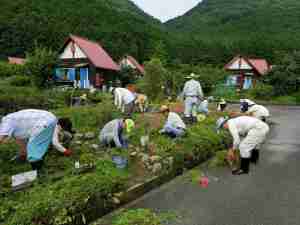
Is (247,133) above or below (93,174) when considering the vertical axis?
above

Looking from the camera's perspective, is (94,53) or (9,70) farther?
(94,53)

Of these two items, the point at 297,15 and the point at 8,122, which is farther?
the point at 297,15

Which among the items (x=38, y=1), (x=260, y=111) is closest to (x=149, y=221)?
(x=260, y=111)

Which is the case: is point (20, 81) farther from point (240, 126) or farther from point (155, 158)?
point (240, 126)

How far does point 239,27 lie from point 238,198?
232 feet

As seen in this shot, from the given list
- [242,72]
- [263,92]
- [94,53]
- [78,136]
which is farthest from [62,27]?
[78,136]

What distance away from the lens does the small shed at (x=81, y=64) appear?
2377 cm

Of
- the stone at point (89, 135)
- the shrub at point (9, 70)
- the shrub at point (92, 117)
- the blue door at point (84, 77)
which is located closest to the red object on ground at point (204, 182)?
the stone at point (89, 135)

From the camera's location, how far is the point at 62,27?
41719mm

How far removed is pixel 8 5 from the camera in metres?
39.9

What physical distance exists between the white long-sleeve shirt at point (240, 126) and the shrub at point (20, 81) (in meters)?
15.8

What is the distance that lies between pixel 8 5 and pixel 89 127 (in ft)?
130

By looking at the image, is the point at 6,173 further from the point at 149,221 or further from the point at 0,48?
the point at 0,48

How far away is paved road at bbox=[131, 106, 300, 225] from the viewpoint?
4.10m
